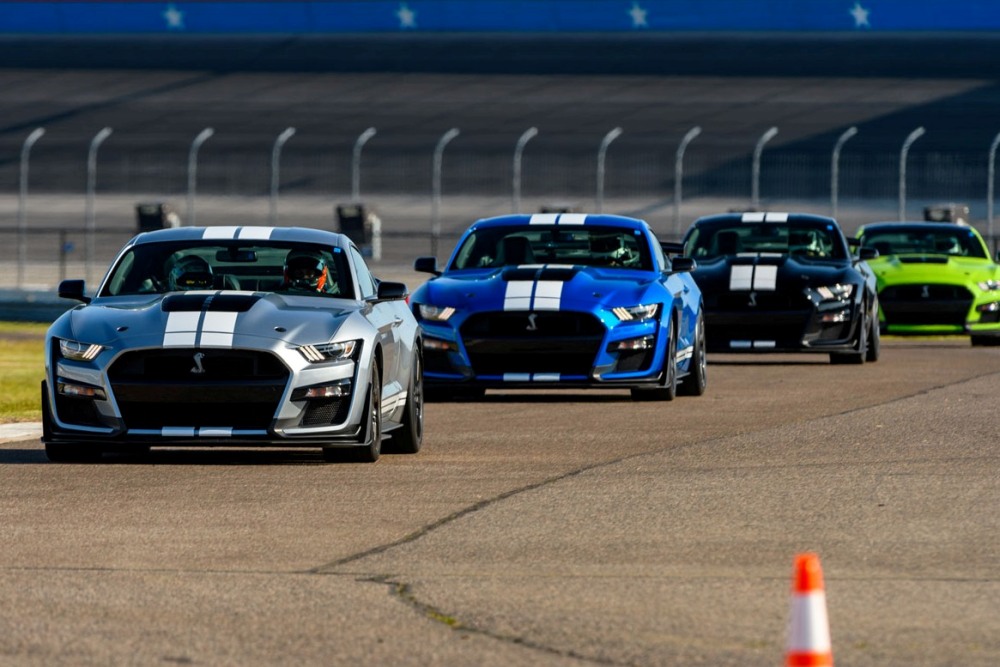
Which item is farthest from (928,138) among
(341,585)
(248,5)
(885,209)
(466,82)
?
(341,585)

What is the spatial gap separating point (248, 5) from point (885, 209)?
4601cm

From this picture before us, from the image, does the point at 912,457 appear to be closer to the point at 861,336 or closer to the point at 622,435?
the point at 622,435

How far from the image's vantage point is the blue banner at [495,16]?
84500 mm

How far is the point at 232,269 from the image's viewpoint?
12570mm

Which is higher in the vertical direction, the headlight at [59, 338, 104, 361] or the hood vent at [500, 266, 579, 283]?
the hood vent at [500, 266, 579, 283]

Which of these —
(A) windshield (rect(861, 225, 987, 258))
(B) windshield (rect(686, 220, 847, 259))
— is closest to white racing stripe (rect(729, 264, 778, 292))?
(B) windshield (rect(686, 220, 847, 259))

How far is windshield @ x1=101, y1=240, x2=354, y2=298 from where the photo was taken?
12352 mm

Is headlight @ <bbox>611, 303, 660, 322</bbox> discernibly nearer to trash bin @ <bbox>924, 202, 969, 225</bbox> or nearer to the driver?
the driver

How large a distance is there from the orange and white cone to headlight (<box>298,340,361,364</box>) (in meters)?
6.46

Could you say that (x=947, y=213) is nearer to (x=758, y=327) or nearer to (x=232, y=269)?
(x=758, y=327)

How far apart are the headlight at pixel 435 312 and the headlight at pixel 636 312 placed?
1197 mm

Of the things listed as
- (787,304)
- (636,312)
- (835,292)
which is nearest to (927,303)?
(835,292)

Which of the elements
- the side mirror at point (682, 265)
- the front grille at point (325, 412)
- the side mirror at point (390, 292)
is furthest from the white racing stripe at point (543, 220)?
the front grille at point (325, 412)

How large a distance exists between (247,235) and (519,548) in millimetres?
4463
